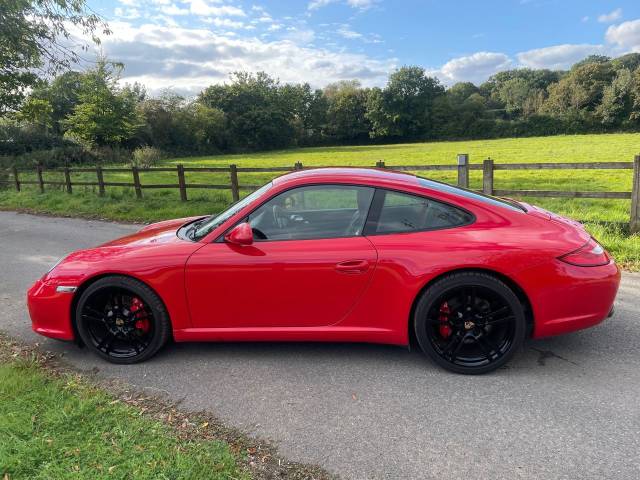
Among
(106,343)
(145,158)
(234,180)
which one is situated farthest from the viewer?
(145,158)

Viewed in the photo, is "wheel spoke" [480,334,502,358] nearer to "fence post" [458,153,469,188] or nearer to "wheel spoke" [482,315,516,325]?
"wheel spoke" [482,315,516,325]

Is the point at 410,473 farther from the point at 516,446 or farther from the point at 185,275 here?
the point at 185,275

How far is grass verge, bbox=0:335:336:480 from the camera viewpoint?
2.20 meters

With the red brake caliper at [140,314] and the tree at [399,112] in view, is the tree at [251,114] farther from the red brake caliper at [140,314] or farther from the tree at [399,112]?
the red brake caliper at [140,314]

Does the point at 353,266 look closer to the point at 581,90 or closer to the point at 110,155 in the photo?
the point at 110,155

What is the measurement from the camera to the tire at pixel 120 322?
10.9 ft

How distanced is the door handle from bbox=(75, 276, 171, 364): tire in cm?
135

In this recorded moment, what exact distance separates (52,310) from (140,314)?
69 centimetres

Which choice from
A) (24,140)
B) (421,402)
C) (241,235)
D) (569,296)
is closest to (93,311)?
(241,235)

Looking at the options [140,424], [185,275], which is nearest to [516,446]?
A: [140,424]

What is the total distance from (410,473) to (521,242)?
165 cm

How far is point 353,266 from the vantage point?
307cm

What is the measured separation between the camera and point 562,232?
314cm

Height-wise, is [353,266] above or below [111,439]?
above
